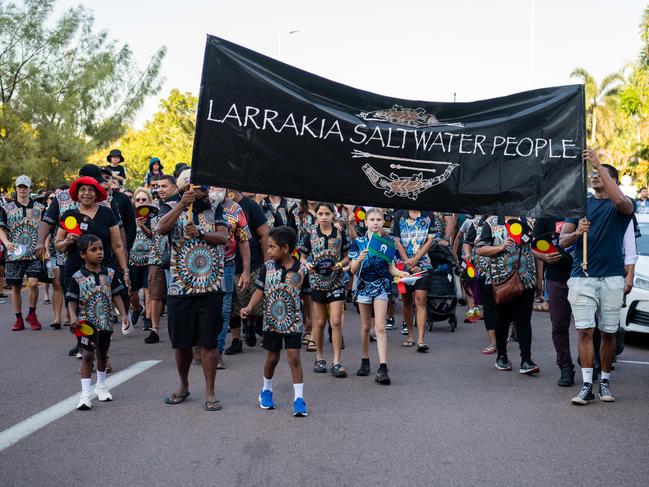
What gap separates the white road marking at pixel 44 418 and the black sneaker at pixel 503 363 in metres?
3.95

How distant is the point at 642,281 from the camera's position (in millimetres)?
11070

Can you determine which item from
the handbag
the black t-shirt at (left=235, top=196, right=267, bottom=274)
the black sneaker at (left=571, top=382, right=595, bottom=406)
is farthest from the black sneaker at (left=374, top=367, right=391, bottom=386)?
Answer: the black t-shirt at (left=235, top=196, right=267, bottom=274)

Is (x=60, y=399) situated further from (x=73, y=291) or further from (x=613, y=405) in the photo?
(x=613, y=405)

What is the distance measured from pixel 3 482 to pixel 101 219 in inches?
163

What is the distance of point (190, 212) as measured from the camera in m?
7.34

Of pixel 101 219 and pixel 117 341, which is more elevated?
pixel 101 219

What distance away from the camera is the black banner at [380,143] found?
742 centimetres

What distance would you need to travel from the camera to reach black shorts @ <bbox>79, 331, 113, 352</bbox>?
762 centimetres

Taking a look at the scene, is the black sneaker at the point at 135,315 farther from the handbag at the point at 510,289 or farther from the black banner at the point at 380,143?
the black banner at the point at 380,143

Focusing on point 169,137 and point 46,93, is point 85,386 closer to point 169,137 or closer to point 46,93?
point 46,93

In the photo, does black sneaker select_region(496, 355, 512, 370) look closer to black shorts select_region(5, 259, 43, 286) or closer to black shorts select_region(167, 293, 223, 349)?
black shorts select_region(167, 293, 223, 349)

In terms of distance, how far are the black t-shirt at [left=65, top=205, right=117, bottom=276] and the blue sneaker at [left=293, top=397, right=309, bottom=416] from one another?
300cm

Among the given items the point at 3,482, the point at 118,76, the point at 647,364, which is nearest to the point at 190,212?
the point at 3,482

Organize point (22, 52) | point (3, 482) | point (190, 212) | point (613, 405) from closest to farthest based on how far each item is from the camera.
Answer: point (3, 482) → point (190, 212) → point (613, 405) → point (22, 52)
